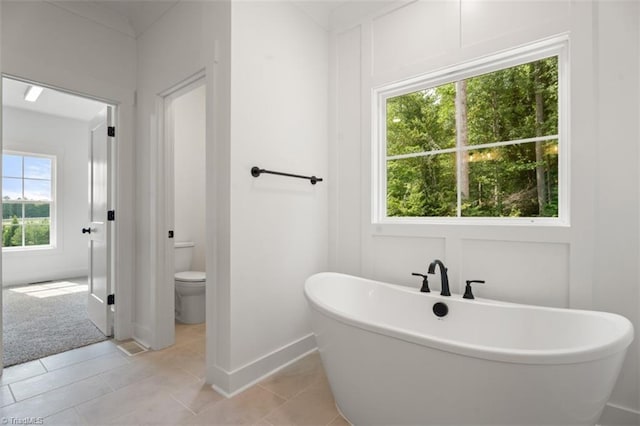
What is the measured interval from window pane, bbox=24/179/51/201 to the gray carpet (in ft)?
4.90

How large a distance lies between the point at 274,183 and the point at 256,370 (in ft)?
4.00

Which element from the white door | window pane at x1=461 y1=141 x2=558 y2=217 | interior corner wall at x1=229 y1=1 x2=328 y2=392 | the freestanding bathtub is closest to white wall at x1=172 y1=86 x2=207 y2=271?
the white door

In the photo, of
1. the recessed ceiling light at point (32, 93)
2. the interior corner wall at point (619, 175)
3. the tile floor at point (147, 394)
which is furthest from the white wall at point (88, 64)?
the interior corner wall at point (619, 175)

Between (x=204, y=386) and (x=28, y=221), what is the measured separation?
4.90 metres

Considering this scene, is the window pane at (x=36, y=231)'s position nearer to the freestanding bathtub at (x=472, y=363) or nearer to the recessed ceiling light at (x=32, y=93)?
the recessed ceiling light at (x=32, y=93)

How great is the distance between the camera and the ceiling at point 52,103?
3.82 metres

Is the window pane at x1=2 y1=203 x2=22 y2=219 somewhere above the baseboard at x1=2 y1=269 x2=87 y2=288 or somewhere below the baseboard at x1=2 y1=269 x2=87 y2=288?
above

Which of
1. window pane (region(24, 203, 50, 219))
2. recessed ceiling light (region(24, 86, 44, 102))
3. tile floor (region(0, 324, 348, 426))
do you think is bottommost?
tile floor (region(0, 324, 348, 426))

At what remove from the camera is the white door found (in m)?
2.55

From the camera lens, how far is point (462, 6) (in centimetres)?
187

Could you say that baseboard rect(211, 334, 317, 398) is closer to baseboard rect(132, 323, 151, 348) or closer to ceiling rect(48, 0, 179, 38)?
baseboard rect(132, 323, 151, 348)

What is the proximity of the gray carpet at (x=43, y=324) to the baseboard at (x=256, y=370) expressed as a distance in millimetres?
1450

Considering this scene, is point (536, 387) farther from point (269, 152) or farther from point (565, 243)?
point (269, 152)

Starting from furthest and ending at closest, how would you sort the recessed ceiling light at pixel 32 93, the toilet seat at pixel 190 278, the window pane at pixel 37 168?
1. the window pane at pixel 37 168
2. the recessed ceiling light at pixel 32 93
3. the toilet seat at pixel 190 278
